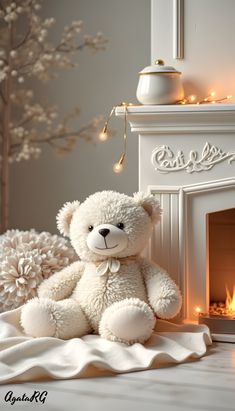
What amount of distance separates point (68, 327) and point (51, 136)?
1.45 metres

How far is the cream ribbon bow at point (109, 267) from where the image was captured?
206 cm

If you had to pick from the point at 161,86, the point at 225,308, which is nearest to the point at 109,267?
the point at 225,308

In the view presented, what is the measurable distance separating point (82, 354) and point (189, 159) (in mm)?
788

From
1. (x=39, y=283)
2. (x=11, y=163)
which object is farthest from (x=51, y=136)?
(x=39, y=283)

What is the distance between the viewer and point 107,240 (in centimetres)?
201

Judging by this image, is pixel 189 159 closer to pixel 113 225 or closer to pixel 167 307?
pixel 113 225

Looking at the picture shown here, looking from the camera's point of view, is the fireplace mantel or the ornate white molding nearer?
the fireplace mantel

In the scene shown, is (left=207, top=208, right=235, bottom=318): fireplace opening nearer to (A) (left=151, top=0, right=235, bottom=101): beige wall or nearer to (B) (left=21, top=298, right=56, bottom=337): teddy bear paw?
(A) (left=151, top=0, right=235, bottom=101): beige wall

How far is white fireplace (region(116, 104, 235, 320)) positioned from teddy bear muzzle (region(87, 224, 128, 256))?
248 mm

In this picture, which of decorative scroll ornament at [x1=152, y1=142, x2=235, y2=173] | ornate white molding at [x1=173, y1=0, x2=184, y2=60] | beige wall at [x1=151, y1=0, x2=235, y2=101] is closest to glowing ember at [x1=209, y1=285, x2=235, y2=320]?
decorative scroll ornament at [x1=152, y1=142, x2=235, y2=173]

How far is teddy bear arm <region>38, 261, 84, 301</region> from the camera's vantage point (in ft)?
6.91

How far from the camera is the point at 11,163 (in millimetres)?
3311

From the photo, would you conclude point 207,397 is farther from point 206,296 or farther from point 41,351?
point 206,296

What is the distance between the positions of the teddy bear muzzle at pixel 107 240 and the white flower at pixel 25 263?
0.28 meters
